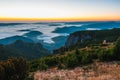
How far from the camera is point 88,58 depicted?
24719 mm

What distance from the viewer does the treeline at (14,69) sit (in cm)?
1322

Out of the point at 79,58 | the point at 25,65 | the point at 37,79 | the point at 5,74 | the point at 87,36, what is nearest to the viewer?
the point at 5,74

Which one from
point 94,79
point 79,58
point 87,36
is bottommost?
point 87,36

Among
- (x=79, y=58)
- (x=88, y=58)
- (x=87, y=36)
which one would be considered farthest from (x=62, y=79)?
(x=87, y=36)

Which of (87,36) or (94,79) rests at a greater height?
(94,79)

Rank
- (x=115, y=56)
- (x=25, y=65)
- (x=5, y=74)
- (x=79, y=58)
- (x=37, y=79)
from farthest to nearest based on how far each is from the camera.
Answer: (x=79, y=58), (x=115, y=56), (x=37, y=79), (x=25, y=65), (x=5, y=74)

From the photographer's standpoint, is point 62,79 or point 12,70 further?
point 62,79

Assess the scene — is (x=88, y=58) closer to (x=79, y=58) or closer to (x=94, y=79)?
(x=79, y=58)

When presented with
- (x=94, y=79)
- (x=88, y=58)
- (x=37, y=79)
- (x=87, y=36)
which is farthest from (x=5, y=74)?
(x=87, y=36)

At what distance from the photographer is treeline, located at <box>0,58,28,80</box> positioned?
13.2 metres

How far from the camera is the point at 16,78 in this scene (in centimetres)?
1339

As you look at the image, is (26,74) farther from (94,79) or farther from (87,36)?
(87,36)

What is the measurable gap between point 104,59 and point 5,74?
12808 millimetres

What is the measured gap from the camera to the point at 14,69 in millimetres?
13570
